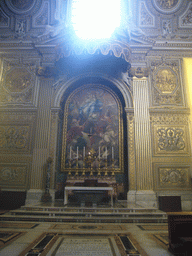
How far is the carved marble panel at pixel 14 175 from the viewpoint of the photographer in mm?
7850

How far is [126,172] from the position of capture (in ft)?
27.3

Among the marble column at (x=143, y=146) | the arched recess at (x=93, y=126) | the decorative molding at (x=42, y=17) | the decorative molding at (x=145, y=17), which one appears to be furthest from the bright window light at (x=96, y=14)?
the marble column at (x=143, y=146)

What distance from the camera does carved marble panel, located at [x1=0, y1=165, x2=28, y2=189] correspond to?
25.8ft

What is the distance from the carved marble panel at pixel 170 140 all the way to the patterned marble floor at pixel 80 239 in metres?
3.72

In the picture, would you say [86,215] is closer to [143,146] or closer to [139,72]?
[143,146]

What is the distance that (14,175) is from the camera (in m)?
7.94

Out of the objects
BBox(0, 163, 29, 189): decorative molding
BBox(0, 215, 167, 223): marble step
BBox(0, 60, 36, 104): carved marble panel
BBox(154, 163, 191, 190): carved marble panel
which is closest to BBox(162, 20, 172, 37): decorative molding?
BBox(154, 163, 191, 190): carved marble panel

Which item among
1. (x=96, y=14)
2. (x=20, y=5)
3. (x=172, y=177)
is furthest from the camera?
(x=96, y=14)

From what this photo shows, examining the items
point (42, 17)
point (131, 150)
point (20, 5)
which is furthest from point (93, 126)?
point (20, 5)

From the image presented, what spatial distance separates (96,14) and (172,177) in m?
8.45

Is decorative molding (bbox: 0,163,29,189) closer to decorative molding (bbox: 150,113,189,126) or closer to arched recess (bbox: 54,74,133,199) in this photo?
arched recess (bbox: 54,74,133,199)

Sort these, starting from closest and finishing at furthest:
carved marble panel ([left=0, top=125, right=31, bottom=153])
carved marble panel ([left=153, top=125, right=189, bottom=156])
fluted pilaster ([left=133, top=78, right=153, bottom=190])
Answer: fluted pilaster ([left=133, top=78, right=153, bottom=190]), carved marble panel ([left=153, top=125, right=189, bottom=156]), carved marble panel ([left=0, top=125, right=31, bottom=153])

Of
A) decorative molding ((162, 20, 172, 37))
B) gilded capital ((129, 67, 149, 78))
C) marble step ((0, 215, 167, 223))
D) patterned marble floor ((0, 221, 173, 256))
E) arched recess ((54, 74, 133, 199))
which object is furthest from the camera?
decorative molding ((162, 20, 172, 37))

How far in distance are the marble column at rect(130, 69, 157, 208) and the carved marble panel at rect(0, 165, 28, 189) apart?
442cm
